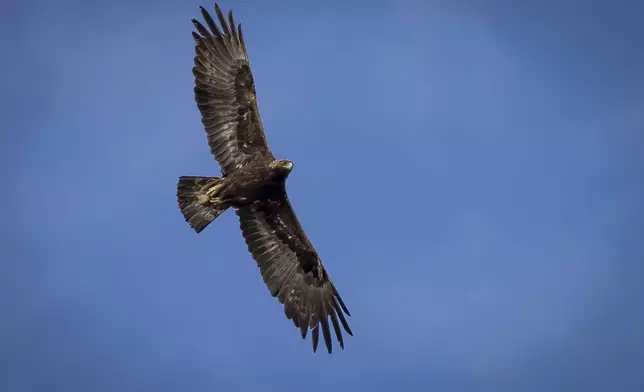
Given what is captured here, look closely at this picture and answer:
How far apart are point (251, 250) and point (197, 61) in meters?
4.18

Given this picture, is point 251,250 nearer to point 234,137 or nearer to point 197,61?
point 234,137

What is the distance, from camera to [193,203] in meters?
17.1

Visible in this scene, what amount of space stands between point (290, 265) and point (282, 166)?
249cm

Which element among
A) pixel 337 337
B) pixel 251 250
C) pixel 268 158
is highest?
pixel 268 158

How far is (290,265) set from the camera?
18.3 meters

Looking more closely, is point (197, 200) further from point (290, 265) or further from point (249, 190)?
point (290, 265)

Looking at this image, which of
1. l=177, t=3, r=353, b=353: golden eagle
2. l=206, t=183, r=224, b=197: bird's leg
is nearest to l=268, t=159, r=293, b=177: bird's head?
l=177, t=3, r=353, b=353: golden eagle

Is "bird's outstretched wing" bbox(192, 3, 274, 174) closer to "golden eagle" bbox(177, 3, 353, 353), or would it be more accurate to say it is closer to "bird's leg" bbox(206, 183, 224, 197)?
"golden eagle" bbox(177, 3, 353, 353)

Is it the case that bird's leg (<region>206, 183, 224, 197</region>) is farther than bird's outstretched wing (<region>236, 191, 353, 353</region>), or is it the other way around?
bird's outstretched wing (<region>236, 191, 353, 353</region>)

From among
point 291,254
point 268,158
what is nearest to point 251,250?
point 291,254

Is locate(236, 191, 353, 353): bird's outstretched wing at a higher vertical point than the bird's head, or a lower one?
lower

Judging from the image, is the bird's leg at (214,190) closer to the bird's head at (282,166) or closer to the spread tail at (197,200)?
the spread tail at (197,200)

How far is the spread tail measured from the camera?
17.0 metres

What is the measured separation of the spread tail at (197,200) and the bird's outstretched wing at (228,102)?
2.14 ft
